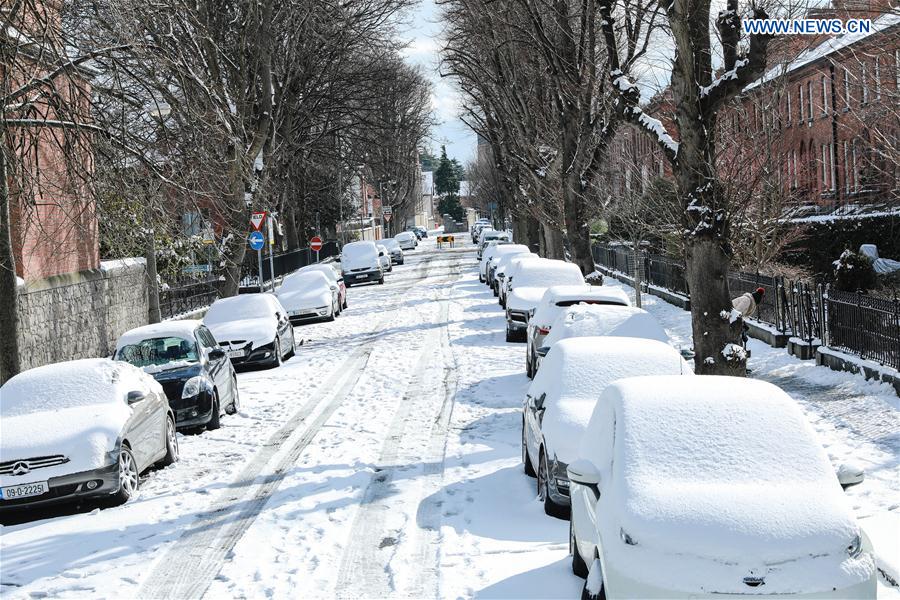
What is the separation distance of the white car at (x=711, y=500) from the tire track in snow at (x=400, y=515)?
1.52 meters

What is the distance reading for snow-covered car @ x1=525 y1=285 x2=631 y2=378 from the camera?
58.0 feet

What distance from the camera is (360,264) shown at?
157 feet

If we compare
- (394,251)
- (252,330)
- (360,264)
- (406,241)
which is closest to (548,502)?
(252,330)

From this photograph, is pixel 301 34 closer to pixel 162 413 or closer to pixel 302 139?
pixel 302 139

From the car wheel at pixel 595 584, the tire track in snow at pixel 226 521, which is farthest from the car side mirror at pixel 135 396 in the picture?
the car wheel at pixel 595 584

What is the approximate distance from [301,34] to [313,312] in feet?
34.4

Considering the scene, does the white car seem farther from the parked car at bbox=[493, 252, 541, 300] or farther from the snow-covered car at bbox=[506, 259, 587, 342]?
the parked car at bbox=[493, 252, 541, 300]

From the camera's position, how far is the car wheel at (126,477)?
11016 millimetres

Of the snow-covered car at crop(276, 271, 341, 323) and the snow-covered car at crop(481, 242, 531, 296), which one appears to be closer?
the snow-covered car at crop(276, 271, 341, 323)

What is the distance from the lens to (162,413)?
13023mm

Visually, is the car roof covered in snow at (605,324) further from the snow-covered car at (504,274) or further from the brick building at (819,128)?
the snow-covered car at (504,274)

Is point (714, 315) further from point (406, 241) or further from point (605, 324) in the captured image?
point (406, 241)

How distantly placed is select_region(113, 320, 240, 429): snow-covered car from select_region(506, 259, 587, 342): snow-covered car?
8.74 meters

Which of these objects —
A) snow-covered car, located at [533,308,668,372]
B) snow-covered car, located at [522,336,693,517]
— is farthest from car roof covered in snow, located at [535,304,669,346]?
snow-covered car, located at [522,336,693,517]
